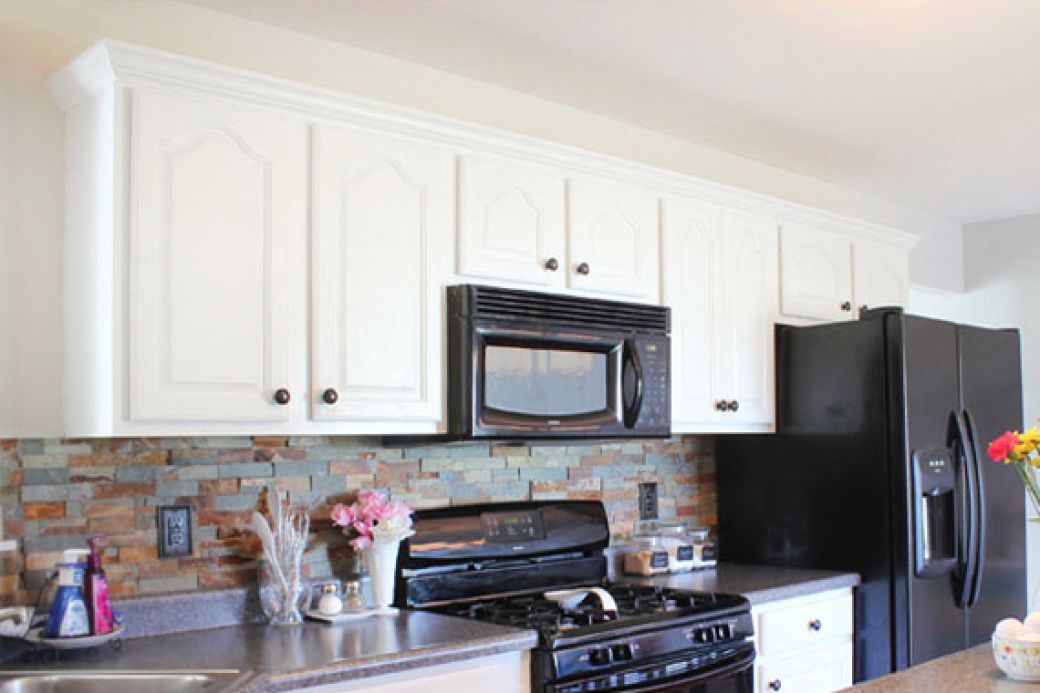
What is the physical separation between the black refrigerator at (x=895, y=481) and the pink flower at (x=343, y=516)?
67.3 inches

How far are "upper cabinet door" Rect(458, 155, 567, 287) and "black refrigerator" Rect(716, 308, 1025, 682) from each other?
1165mm

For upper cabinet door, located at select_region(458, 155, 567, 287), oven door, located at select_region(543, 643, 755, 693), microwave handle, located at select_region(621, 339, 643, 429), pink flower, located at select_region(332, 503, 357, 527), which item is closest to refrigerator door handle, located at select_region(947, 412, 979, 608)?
oven door, located at select_region(543, 643, 755, 693)

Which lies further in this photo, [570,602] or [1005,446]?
[570,602]

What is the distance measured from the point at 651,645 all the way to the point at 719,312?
4.32ft

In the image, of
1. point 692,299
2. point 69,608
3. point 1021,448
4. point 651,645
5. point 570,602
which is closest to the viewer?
point 1021,448

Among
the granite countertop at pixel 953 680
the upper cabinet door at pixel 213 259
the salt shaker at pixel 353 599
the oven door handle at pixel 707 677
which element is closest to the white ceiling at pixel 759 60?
the upper cabinet door at pixel 213 259

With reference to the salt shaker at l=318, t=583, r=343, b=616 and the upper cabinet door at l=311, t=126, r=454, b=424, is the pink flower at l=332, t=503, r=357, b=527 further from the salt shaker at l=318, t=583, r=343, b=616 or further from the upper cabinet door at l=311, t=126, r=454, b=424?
the upper cabinet door at l=311, t=126, r=454, b=424

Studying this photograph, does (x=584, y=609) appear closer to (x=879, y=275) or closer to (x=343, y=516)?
(x=343, y=516)

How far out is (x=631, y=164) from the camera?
338 cm

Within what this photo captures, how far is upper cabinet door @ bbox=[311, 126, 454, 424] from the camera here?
2.64 meters

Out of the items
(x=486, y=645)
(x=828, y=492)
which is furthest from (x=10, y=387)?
(x=828, y=492)

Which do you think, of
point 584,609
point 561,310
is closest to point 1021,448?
point 584,609

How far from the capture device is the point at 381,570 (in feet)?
9.37

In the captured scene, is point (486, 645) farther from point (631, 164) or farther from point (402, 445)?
point (631, 164)
